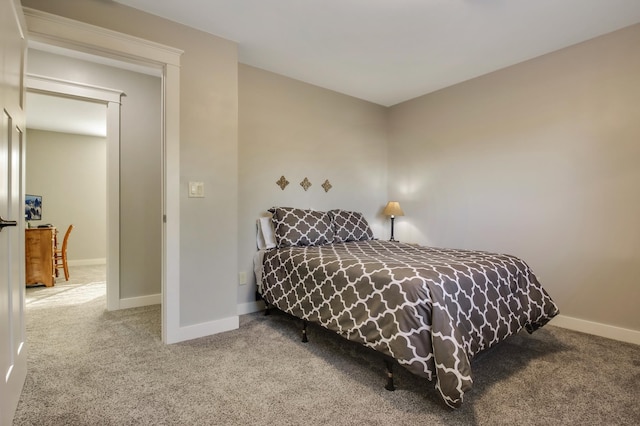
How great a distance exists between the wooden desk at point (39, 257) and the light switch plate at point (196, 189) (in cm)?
319

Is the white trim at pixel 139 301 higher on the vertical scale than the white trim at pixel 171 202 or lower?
lower

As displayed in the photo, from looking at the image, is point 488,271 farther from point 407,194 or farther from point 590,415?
point 407,194

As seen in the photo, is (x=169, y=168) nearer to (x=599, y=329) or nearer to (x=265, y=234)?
(x=265, y=234)

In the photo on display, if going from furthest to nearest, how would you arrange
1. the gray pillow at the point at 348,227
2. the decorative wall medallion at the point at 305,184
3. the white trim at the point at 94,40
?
1. the decorative wall medallion at the point at 305,184
2. the gray pillow at the point at 348,227
3. the white trim at the point at 94,40

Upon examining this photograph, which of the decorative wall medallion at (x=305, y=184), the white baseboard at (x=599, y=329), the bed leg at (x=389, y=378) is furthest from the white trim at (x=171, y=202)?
the white baseboard at (x=599, y=329)

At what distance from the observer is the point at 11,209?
1.45 m

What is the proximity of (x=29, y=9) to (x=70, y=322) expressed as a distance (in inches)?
95.7

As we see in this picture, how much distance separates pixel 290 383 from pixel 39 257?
4.24 m

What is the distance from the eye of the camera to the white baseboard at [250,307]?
3.01m

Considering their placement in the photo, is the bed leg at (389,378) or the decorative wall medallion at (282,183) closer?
the bed leg at (389,378)

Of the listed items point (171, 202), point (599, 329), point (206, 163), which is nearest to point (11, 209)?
point (171, 202)

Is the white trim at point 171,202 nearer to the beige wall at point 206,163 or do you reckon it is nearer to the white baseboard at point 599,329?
the beige wall at point 206,163

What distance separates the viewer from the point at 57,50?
283cm

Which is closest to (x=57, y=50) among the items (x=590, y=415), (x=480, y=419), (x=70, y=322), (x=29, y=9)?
(x=29, y=9)
